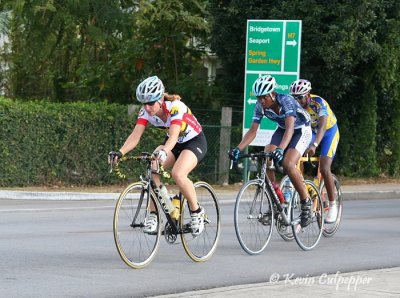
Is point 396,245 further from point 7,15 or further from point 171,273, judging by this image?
point 7,15

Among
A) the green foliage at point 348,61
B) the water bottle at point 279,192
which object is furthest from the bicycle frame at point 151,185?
the green foliage at point 348,61

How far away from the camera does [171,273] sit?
1002 centimetres

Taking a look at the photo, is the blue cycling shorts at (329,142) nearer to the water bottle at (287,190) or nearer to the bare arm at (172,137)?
the water bottle at (287,190)

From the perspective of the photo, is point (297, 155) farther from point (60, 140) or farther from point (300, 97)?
point (60, 140)

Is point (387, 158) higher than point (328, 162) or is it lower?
lower

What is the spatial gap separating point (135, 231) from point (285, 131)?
7.86ft

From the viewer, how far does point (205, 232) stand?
1097cm

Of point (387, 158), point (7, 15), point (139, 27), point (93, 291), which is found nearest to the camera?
point (93, 291)

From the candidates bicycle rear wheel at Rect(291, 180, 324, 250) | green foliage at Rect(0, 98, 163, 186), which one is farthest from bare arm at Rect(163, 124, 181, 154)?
green foliage at Rect(0, 98, 163, 186)

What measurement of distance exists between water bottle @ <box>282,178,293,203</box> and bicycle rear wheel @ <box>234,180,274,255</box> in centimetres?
51

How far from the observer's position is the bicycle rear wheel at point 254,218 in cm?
1123

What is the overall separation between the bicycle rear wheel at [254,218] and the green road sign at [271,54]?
11.6 m

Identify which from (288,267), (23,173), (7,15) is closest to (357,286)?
(288,267)

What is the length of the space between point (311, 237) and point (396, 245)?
1.23 m
